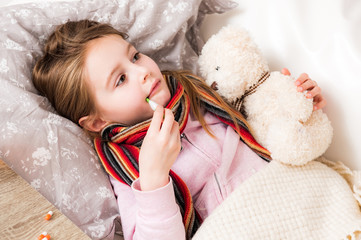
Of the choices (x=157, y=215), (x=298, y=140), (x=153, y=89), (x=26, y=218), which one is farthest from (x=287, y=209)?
(x=26, y=218)

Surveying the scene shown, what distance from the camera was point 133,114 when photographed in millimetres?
873

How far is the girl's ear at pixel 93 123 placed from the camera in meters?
0.91

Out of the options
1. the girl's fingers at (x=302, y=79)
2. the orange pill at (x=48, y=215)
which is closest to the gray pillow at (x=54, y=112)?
the orange pill at (x=48, y=215)

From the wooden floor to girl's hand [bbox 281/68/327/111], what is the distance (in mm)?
635

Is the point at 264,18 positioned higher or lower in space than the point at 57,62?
higher

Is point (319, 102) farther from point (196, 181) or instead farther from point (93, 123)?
point (93, 123)

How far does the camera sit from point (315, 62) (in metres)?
0.94

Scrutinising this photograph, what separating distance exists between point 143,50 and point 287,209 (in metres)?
0.61

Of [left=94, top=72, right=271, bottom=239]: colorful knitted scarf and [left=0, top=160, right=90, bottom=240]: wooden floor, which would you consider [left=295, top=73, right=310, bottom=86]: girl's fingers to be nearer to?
[left=94, top=72, right=271, bottom=239]: colorful knitted scarf

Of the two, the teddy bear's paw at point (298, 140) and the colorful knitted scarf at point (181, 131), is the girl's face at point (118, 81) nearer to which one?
the colorful knitted scarf at point (181, 131)

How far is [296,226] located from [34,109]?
2.16 feet

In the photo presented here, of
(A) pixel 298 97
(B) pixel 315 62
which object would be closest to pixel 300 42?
(B) pixel 315 62

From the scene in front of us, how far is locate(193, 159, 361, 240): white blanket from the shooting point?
702 millimetres

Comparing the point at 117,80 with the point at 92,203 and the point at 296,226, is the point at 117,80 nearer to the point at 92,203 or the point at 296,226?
the point at 92,203
